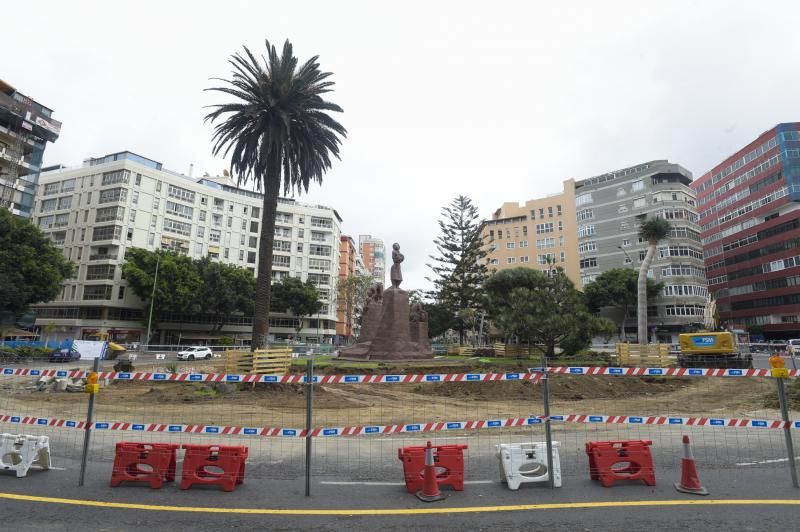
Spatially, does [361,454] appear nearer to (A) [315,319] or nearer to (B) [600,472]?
(B) [600,472]

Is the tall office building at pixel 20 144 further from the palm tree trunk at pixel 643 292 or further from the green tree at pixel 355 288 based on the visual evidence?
the palm tree trunk at pixel 643 292

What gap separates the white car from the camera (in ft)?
126

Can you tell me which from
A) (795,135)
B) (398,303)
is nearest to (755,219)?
(795,135)

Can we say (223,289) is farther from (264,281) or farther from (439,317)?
(264,281)

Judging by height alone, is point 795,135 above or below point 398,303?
above

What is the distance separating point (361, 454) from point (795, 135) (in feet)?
238

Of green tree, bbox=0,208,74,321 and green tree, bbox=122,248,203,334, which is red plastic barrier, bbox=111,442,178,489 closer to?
green tree, bbox=0,208,74,321

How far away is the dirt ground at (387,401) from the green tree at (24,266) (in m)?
20.9

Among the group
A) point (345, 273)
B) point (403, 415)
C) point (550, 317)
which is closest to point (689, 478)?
point (403, 415)

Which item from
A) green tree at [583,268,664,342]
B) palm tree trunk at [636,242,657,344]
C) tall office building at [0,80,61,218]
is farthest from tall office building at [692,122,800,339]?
tall office building at [0,80,61,218]

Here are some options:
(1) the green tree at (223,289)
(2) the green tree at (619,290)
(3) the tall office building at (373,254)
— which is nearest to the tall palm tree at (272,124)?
(1) the green tree at (223,289)

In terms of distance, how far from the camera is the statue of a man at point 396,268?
2831 centimetres

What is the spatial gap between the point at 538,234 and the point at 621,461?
74924mm

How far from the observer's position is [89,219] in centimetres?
5909
